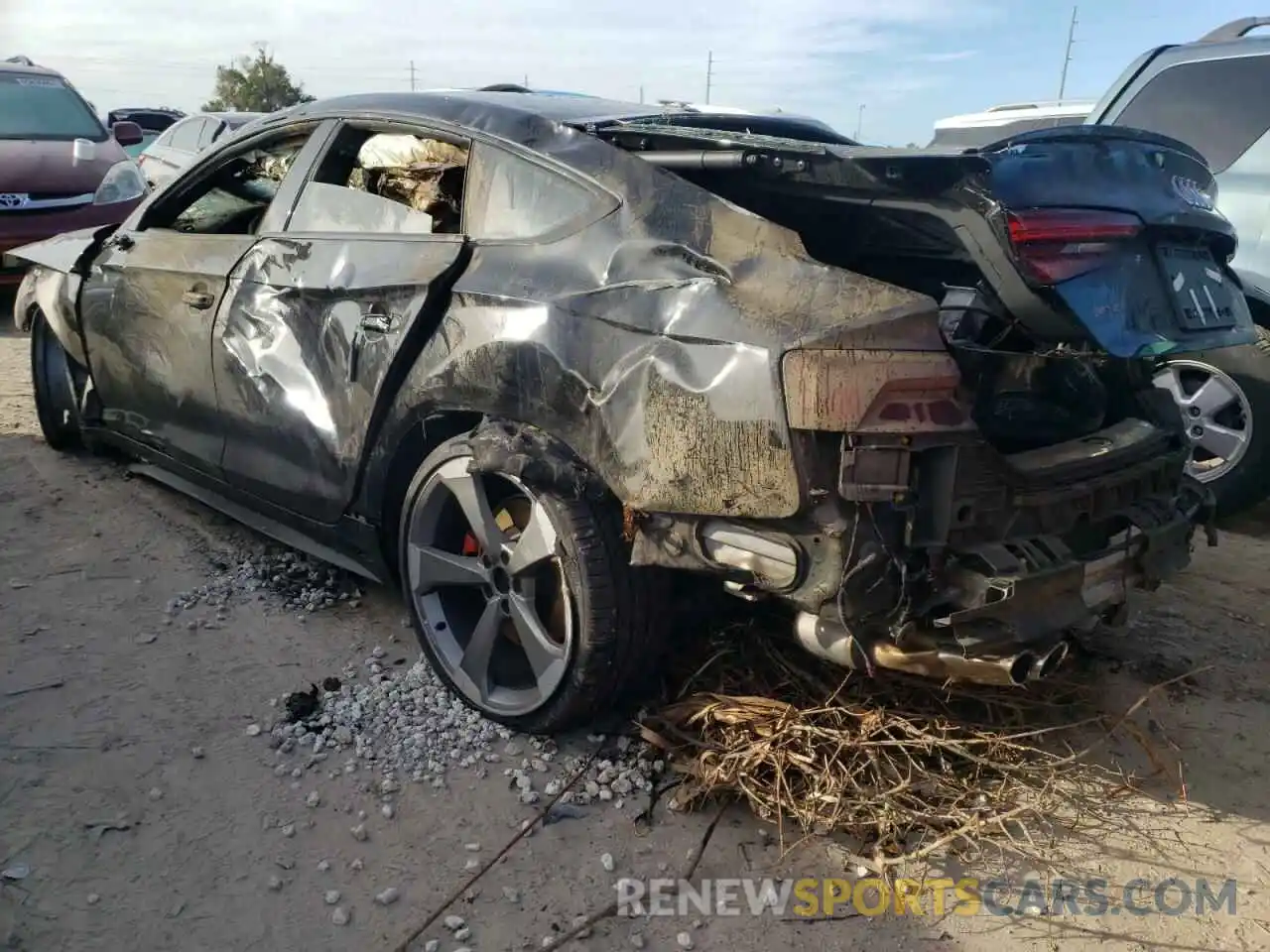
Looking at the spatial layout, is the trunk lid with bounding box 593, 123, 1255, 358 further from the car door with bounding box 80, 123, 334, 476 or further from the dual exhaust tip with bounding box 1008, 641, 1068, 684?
the car door with bounding box 80, 123, 334, 476

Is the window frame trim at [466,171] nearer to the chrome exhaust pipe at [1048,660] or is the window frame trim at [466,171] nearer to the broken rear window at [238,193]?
the broken rear window at [238,193]

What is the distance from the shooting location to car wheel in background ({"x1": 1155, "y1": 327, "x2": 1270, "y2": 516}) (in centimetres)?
455

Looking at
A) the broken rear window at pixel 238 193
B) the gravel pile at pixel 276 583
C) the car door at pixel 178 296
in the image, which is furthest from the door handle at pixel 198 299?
the gravel pile at pixel 276 583

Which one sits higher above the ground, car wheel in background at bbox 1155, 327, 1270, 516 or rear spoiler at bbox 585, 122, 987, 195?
rear spoiler at bbox 585, 122, 987, 195

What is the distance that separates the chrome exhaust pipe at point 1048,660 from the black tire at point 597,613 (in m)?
0.93

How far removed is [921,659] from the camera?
234 cm

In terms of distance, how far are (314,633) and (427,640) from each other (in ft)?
2.08

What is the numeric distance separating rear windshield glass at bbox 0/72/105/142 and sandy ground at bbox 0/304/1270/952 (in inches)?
262

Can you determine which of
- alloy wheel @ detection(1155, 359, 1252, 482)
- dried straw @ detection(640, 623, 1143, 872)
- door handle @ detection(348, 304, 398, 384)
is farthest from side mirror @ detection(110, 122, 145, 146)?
alloy wheel @ detection(1155, 359, 1252, 482)

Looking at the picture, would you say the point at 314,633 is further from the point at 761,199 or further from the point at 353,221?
the point at 761,199

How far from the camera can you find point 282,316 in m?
3.33

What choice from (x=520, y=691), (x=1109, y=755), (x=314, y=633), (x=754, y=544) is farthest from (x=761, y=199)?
(x=314, y=633)

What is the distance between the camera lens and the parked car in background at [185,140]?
1188cm

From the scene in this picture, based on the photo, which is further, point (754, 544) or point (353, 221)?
point (353, 221)
